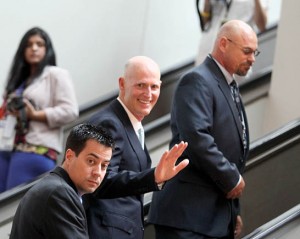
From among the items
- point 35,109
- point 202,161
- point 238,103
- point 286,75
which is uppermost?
point 238,103

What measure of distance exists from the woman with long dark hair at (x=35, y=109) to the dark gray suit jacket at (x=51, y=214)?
2477 millimetres

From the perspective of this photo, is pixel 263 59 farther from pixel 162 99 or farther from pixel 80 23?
pixel 80 23

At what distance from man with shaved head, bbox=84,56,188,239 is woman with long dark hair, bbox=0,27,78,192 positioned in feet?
6.00

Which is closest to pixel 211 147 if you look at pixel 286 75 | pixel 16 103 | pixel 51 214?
pixel 51 214

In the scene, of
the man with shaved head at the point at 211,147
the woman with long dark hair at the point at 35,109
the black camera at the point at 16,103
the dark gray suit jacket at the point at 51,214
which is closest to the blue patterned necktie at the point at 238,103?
the man with shaved head at the point at 211,147

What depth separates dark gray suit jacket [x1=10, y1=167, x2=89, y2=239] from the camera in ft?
10.2

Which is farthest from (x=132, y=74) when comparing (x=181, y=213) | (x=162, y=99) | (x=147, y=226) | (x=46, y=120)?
(x=162, y=99)

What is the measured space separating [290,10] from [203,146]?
2.09 m

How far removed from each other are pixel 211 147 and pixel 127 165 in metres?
0.45

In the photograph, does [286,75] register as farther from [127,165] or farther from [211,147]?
[127,165]

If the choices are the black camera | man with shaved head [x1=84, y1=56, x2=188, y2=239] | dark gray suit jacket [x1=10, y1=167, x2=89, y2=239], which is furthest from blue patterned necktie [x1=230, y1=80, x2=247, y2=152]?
the black camera

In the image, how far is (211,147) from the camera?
13.2ft

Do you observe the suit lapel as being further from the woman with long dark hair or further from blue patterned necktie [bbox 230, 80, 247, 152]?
the woman with long dark hair

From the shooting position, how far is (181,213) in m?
4.18
